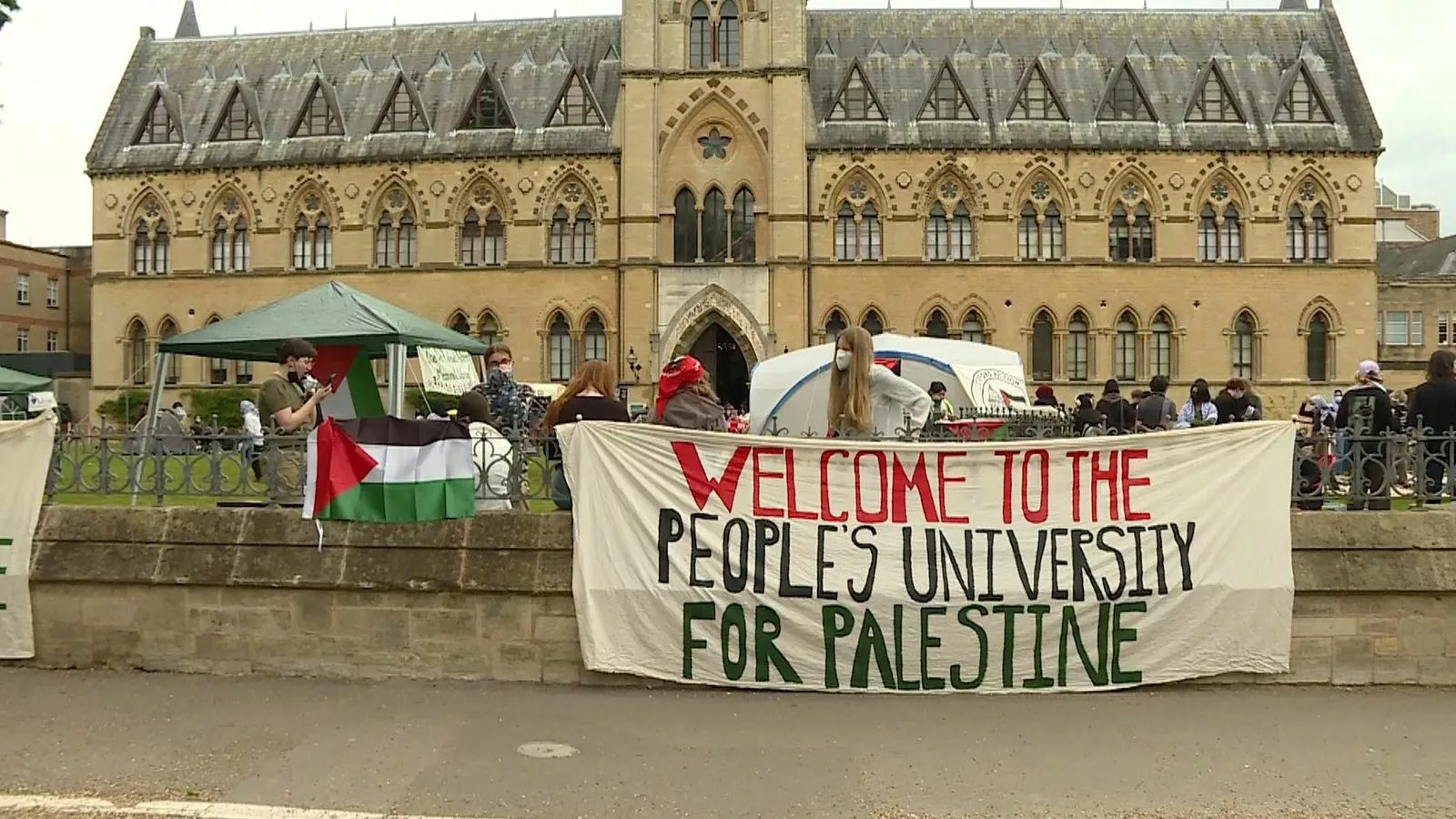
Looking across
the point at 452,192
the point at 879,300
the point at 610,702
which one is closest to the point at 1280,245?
the point at 879,300

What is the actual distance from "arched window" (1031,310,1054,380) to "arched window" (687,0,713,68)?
14695 mm

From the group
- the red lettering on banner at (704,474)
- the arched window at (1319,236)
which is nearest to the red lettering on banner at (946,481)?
the red lettering on banner at (704,474)

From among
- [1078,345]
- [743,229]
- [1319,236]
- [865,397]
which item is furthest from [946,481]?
[1319,236]

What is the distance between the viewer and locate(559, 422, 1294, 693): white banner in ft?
26.2

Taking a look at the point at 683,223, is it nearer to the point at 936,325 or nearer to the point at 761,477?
the point at 936,325

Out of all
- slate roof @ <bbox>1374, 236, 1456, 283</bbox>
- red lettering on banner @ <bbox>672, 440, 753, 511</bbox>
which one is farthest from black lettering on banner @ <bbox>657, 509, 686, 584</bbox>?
slate roof @ <bbox>1374, 236, 1456, 283</bbox>

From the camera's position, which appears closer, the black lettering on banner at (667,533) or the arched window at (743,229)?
the black lettering on banner at (667,533)

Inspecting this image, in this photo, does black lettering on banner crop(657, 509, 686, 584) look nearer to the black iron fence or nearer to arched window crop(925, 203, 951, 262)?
the black iron fence

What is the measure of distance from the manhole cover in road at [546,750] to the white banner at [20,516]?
4.65 metres

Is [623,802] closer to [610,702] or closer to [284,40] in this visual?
[610,702]

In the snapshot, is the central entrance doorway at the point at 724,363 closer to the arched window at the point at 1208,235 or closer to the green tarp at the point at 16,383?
the arched window at the point at 1208,235

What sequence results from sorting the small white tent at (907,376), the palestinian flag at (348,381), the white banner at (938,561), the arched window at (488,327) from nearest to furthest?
the white banner at (938,561) → the palestinian flag at (348,381) → the small white tent at (907,376) → the arched window at (488,327)

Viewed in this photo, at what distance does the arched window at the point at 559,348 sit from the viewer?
39000mm

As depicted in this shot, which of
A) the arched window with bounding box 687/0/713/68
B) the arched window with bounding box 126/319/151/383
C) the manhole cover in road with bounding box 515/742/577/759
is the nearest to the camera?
the manhole cover in road with bounding box 515/742/577/759
